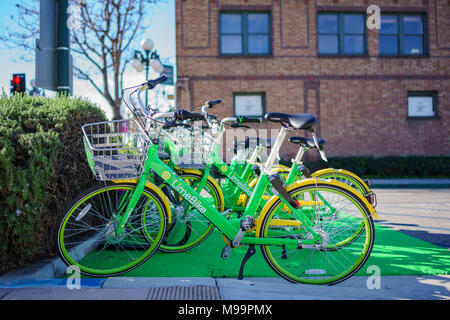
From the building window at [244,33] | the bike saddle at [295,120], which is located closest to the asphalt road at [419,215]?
the bike saddle at [295,120]

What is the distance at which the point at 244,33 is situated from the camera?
1593 cm

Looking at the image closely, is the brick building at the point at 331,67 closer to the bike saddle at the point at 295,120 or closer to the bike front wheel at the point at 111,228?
the bike front wheel at the point at 111,228

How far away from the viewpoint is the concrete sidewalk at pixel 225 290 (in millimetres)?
2686

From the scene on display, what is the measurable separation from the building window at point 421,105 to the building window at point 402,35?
176 cm

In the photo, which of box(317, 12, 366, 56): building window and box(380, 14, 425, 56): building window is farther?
box(380, 14, 425, 56): building window

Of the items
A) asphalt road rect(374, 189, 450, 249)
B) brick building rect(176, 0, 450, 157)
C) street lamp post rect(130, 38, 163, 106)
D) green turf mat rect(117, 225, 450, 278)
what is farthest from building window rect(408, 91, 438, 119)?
green turf mat rect(117, 225, 450, 278)

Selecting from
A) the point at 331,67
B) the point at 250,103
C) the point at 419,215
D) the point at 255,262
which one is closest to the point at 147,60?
the point at 250,103

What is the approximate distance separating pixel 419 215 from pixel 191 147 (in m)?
4.80

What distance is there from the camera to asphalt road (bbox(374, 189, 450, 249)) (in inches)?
207

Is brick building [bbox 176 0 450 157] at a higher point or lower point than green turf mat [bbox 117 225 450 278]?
higher

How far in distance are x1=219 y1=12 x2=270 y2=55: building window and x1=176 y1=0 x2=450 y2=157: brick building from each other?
41mm

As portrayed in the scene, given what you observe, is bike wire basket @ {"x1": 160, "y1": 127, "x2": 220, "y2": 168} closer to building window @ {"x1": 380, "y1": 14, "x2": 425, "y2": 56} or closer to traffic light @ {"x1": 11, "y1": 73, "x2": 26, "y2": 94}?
traffic light @ {"x1": 11, "y1": 73, "x2": 26, "y2": 94}

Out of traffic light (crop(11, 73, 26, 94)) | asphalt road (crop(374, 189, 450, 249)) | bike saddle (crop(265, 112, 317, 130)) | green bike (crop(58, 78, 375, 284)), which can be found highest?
traffic light (crop(11, 73, 26, 94))
